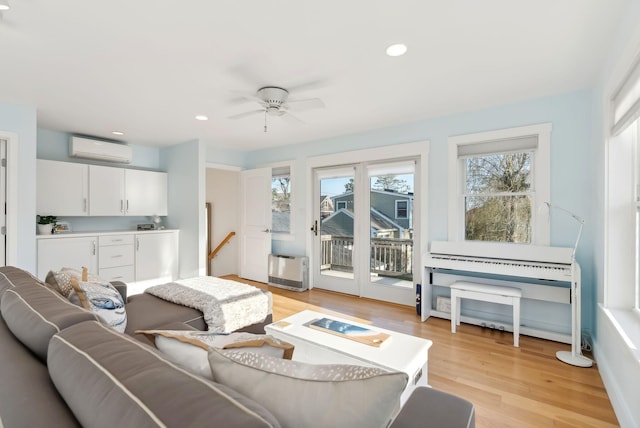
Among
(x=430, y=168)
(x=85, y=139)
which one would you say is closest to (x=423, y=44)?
(x=430, y=168)

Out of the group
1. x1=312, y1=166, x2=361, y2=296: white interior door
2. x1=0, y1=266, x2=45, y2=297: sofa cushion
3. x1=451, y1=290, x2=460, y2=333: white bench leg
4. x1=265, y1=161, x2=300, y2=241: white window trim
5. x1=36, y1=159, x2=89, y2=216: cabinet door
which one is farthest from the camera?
x1=265, y1=161, x2=300, y2=241: white window trim

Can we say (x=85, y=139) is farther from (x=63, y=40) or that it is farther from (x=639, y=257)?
(x=639, y=257)

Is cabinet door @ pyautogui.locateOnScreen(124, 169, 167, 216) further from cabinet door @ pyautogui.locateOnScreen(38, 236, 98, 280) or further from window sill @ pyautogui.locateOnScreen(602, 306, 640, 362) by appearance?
window sill @ pyautogui.locateOnScreen(602, 306, 640, 362)

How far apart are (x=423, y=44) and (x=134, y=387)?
2.42 meters

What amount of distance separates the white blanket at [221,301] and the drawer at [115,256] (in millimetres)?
2157

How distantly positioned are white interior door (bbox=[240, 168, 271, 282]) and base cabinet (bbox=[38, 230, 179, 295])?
3.84ft

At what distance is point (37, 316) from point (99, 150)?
4.42 meters

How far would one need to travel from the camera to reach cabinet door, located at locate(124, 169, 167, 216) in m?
4.93

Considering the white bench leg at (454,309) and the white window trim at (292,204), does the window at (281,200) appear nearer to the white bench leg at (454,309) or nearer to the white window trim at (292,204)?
the white window trim at (292,204)

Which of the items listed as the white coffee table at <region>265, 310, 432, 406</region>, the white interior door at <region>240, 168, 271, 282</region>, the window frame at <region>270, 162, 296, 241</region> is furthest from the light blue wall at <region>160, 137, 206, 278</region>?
the white coffee table at <region>265, 310, 432, 406</region>

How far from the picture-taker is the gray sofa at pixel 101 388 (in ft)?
1.88

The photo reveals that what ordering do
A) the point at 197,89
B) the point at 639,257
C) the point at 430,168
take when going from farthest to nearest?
the point at 430,168, the point at 197,89, the point at 639,257

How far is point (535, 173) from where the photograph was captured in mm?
3221

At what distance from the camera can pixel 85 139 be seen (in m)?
4.44
